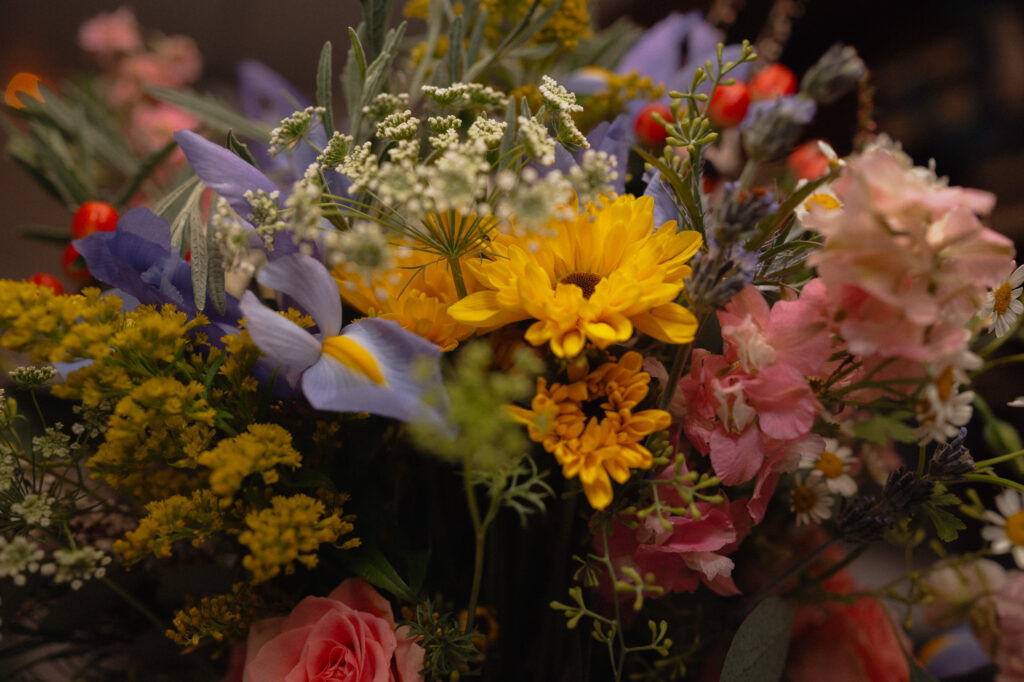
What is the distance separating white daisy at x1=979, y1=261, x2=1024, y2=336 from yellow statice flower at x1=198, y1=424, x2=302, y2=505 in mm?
437

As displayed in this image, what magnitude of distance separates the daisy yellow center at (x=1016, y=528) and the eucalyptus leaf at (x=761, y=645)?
156 millimetres

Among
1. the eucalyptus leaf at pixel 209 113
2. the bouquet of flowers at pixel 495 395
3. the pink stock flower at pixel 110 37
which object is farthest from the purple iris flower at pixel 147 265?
the pink stock flower at pixel 110 37

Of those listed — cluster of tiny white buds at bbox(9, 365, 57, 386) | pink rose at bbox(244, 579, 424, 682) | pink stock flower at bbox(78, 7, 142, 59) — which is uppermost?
pink stock flower at bbox(78, 7, 142, 59)

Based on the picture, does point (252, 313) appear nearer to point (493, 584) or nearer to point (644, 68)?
point (493, 584)

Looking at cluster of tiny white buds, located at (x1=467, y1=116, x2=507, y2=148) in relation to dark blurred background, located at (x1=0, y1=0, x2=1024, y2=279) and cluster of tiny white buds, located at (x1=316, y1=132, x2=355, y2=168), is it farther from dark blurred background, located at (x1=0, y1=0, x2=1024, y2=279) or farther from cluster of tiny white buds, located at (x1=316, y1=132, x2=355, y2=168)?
dark blurred background, located at (x1=0, y1=0, x2=1024, y2=279)

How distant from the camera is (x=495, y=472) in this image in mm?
304

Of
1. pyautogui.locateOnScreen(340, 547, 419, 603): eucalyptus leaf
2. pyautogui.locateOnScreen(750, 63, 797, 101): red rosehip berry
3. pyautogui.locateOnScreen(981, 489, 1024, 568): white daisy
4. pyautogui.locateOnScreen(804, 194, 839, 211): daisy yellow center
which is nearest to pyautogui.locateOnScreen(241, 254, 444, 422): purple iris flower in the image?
pyautogui.locateOnScreen(340, 547, 419, 603): eucalyptus leaf

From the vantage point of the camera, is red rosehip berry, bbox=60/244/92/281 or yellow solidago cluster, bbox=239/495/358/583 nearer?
yellow solidago cluster, bbox=239/495/358/583

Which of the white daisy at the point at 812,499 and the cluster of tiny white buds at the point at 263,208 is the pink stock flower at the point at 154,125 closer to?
the cluster of tiny white buds at the point at 263,208

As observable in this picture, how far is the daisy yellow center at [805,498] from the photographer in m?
0.47

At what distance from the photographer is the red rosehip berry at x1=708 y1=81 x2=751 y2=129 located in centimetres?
61

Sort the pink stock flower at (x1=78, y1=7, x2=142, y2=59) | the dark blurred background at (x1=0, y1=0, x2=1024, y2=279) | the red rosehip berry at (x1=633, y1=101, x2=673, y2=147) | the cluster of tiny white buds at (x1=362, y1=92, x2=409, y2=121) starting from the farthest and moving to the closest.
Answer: the pink stock flower at (x1=78, y1=7, x2=142, y2=59) < the dark blurred background at (x1=0, y1=0, x2=1024, y2=279) < the red rosehip berry at (x1=633, y1=101, x2=673, y2=147) < the cluster of tiny white buds at (x1=362, y1=92, x2=409, y2=121)

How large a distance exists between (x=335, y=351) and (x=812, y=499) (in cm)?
38

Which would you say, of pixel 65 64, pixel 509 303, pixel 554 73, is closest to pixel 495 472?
pixel 509 303
